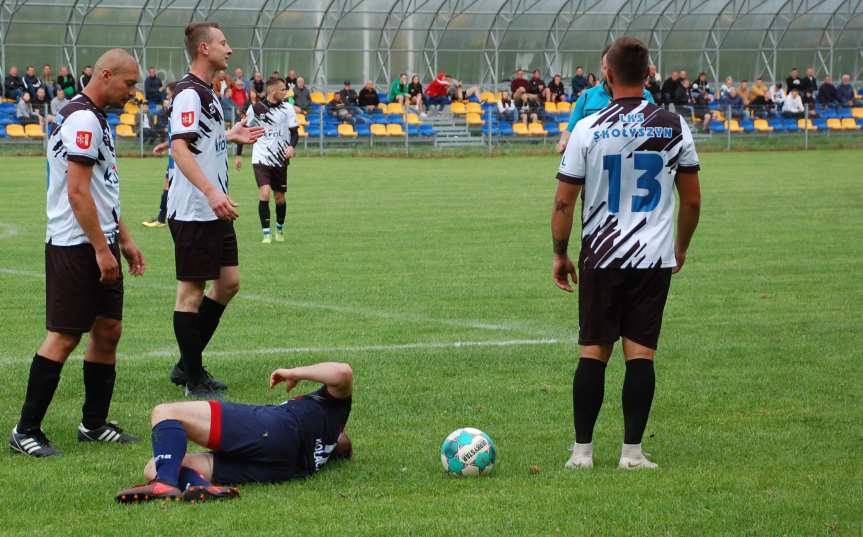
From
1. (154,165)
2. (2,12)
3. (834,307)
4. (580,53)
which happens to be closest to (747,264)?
(834,307)

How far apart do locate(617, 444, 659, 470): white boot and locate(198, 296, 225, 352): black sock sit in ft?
10.8

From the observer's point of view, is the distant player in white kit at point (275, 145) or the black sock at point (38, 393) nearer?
the black sock at point (38, 393)

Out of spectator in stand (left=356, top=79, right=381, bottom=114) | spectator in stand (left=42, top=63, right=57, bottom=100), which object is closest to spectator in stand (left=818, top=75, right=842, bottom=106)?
spectator in stand (left=356, top=79, right=381, bottom=114)

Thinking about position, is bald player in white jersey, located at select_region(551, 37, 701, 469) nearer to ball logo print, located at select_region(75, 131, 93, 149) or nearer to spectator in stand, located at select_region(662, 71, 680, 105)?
ball logo print, located at select_region(75, 131, 93, 149)

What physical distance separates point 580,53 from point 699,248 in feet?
111

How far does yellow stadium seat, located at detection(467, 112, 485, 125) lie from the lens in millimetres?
38875

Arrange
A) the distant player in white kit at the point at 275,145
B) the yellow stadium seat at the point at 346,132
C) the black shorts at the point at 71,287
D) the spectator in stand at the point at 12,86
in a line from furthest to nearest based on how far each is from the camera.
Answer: the yellow stadium seat at the point at 346,132, the spectator in stand at the point at 12,86, the distant player in white kit at the point at 275,145, the black shorts at the point at 71,287

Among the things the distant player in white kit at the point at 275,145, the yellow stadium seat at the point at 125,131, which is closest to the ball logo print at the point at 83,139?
the distant player in white kit at the point at 275,145

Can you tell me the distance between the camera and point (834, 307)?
1059 cm

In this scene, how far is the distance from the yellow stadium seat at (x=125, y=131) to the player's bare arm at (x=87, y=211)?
97.5ft

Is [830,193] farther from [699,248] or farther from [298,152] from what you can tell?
[298,152]

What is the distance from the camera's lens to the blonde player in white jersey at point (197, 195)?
7.34m

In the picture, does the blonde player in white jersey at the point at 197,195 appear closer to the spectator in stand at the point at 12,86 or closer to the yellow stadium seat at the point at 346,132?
the yellow stadium seat at the point at 346,132

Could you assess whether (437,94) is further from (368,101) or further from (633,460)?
(633,460)
